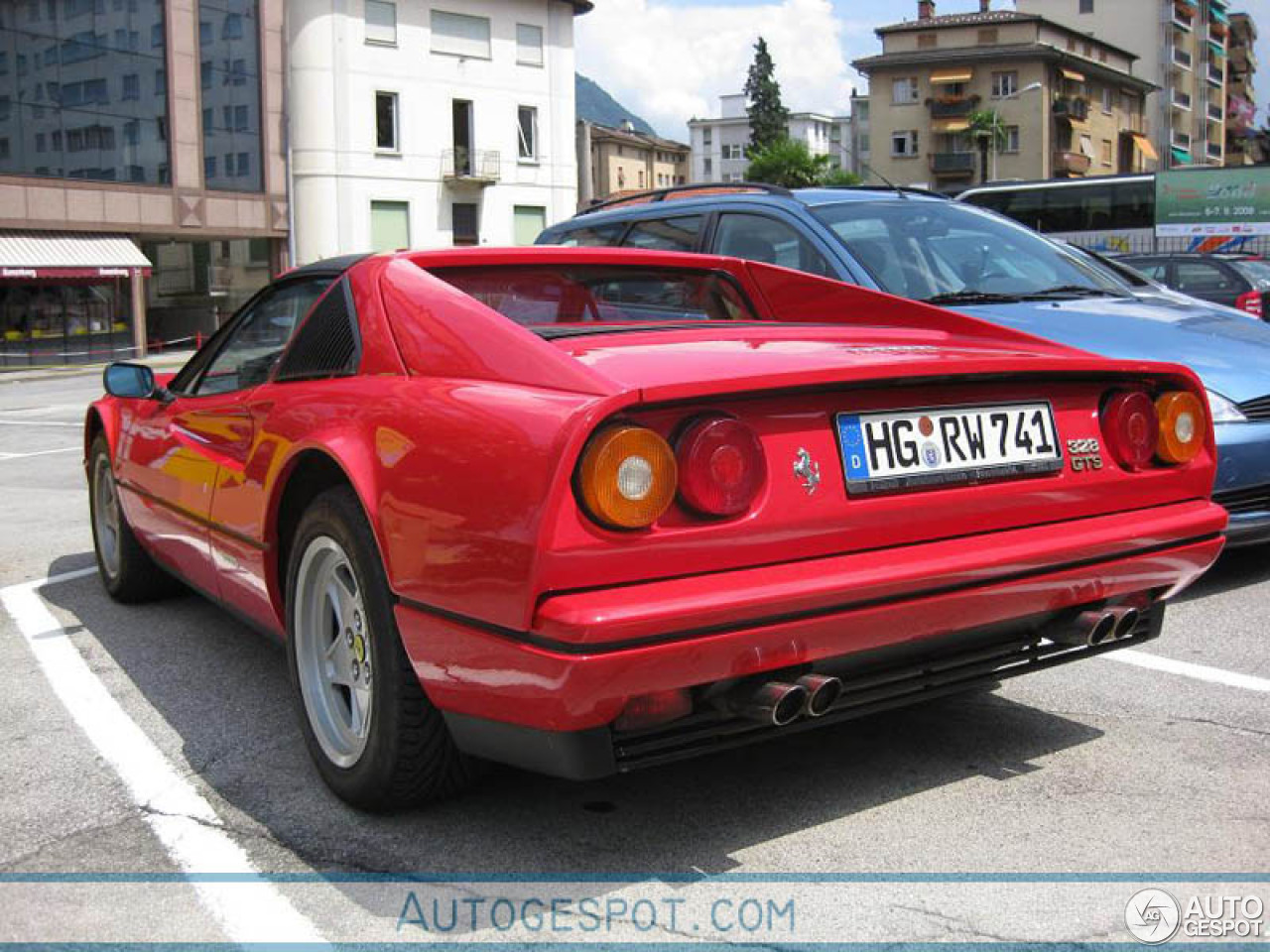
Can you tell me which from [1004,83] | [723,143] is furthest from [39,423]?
[723,143]

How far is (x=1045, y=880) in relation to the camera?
2.69 metres

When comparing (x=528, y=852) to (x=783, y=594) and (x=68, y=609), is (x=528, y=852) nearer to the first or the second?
(x=783, y=594)

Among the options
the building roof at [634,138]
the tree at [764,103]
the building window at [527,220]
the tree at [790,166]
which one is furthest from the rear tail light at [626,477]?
the tree at [764,103]

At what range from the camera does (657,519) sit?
2.57 m

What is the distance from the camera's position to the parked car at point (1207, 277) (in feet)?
51.0

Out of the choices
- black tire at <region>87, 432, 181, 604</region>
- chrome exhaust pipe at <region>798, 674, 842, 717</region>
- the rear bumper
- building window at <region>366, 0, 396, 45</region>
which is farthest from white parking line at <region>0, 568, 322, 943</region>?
building window at <region>366, 0, 396, 45</region>

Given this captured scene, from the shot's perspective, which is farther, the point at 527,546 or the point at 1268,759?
the point at 1268,759

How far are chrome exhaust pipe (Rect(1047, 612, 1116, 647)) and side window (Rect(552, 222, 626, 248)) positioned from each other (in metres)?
4.61

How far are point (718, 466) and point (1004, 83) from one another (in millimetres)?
78816

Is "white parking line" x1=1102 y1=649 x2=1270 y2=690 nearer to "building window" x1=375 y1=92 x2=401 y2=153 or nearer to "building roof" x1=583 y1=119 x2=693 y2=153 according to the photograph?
"building window" x1=375 y1=92 x2=401 y2=153

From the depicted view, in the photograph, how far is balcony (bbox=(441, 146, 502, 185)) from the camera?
147 feet

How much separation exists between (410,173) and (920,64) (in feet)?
137

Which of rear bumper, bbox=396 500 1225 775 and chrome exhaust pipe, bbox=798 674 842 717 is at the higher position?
rear bumper, bbox=396 500 1225 775

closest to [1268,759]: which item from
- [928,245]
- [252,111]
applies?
[928,245]
